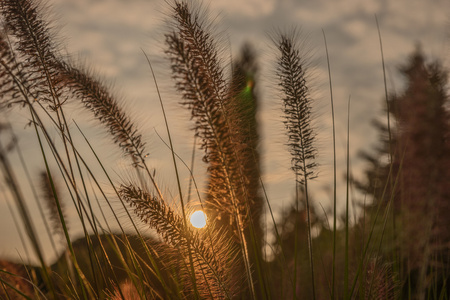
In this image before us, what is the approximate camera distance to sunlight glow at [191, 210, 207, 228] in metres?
1.96

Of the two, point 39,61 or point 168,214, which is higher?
point 39,61

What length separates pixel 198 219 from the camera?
2016 mm

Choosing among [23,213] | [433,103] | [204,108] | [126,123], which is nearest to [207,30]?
[204,108]

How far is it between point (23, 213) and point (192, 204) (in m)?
1.03

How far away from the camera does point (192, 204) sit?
225cm

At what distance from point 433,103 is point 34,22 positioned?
200cm

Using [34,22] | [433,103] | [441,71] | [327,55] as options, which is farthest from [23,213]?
[441,71]

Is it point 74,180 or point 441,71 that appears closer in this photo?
point 74,180

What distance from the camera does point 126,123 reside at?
2070mm

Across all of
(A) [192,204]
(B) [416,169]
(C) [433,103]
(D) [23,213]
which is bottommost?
(D) [23,213]

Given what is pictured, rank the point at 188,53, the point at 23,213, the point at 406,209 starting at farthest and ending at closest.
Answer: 1. the point at 406,209
2. the point at 188,53
3. the point at 23,213

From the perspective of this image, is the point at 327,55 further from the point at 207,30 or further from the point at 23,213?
the point at 23,213

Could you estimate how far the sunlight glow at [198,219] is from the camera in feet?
6.45

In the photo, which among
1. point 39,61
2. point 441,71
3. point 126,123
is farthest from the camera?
point 441,71
